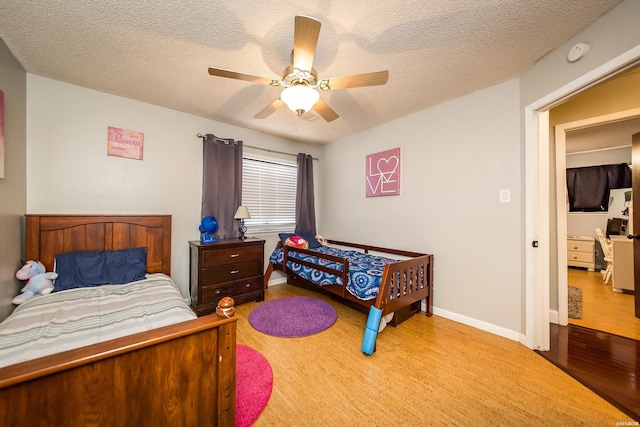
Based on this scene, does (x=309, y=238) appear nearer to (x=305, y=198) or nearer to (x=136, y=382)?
(x=305, y=198)

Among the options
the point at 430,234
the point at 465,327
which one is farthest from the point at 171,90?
the point at 465,327

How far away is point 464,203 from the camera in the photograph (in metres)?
2.47

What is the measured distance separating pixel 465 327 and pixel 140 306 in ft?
9.47

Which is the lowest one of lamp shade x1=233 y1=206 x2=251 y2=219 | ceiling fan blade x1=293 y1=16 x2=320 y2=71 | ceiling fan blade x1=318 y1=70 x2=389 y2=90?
lamp shade x1=233 y1=206 x2=251 y2=219

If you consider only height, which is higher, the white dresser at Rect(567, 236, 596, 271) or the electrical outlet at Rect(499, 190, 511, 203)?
the electrical outlet at Rect(499, 190, 511, 203)

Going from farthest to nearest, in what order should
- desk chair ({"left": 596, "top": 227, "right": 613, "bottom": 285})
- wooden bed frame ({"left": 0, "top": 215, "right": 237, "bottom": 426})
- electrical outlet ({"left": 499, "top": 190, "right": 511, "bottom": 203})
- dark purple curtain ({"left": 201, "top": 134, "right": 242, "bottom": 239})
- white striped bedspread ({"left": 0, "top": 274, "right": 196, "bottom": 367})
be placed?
desk chair ({"left": 596, "top": 227, "right": 613, "bottom": 285}), dark purple curtain ({"left": 201, "top": 134, "right": 242, "bottom": 239}), electrical outlet ({"left": 499, "top": 190, "right": 511, "bottom": 203}), white striped bedspread ({"left": 0, "top": 274, "right": 196, "bottom": 367}), wooden bed frame ({"left": 0, "top": 215, "right": 237, "bottom": 426})

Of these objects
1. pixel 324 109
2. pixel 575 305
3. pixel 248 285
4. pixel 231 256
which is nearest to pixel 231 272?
pixel 231 256

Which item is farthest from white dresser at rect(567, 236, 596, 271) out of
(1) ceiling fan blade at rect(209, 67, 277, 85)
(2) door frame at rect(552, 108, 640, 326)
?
(1) ceiling fan blade at rect(209, 67, 277, 85)

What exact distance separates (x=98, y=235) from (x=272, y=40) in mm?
2467

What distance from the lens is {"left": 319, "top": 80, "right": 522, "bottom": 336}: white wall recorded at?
7.15 ft

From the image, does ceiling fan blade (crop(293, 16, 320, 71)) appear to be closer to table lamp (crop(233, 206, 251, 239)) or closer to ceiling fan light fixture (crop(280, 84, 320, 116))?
ceiling fan light fixture (crop(280, 84, 320, 116))

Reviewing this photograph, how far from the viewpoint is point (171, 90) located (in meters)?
2.38

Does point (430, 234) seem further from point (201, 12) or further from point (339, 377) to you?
point (201, 12)

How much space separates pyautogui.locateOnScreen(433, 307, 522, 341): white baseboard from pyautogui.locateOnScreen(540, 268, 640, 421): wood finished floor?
236 mm
